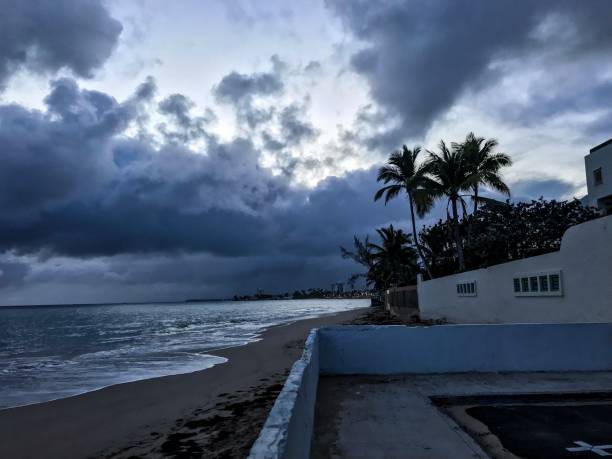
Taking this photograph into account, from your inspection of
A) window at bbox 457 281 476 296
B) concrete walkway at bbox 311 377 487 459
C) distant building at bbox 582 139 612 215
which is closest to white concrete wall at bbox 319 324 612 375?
concrete walkway at bbox 311 377 487 459

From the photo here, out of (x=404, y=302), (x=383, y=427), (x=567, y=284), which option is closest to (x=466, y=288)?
(x=567, y=284)

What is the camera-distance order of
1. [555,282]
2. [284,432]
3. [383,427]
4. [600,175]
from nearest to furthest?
[284,432] → [383,427] → [555,282] → [600,175]

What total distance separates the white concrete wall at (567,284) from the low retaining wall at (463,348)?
106 cm

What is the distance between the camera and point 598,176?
72.3ft

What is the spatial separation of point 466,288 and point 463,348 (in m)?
10.2

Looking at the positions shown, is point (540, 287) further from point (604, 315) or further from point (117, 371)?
point (117, 371)

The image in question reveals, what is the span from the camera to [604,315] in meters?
9.14

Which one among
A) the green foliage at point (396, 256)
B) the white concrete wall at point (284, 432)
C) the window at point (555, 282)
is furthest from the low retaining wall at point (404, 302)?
the white concrete wall at point (284, 432)

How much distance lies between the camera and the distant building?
21141mm

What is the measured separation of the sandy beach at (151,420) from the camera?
26.0ft

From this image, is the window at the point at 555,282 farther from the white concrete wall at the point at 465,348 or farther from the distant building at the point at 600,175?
the distant building at the point at 600,175

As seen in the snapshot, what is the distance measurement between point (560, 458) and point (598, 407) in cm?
221

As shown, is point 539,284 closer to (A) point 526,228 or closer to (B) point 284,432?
(A) point 526,228

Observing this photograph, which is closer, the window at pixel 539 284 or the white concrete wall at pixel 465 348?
the white concrete wall at pixel 465 348
